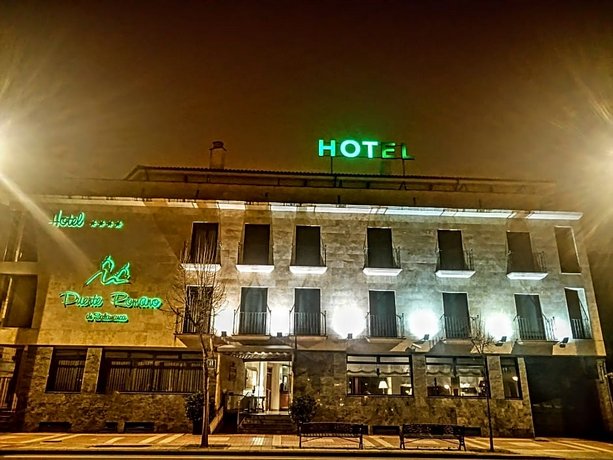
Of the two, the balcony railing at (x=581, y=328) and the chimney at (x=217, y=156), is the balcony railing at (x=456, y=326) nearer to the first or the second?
the balcony railing at (x=581, y=328)

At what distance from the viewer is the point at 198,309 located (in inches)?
722

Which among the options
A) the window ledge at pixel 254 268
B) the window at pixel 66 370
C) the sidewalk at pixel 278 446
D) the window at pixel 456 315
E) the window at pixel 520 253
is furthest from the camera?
the window at pixel 520 253

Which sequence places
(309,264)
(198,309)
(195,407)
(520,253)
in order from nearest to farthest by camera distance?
(198,309) → (195,407) → (309,264) → (520,253)

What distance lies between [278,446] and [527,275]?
605 inches

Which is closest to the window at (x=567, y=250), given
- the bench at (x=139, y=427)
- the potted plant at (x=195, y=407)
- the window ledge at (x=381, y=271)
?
the window ledge at (x=381, y=271)

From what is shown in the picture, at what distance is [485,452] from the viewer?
1597cm

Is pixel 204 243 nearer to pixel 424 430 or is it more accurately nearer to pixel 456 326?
pixel 456 326

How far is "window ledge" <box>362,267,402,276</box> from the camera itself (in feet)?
73.5

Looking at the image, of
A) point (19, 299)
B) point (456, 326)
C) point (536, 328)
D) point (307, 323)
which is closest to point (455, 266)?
point (456, 326)

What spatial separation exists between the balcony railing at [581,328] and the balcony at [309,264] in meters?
13.3

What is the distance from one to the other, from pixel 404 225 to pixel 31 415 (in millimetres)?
20902

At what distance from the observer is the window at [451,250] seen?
2328cm

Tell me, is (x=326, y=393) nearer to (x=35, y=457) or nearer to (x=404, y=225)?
(x=404, y=225)

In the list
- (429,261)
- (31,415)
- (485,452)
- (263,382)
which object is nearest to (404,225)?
(429,261)
